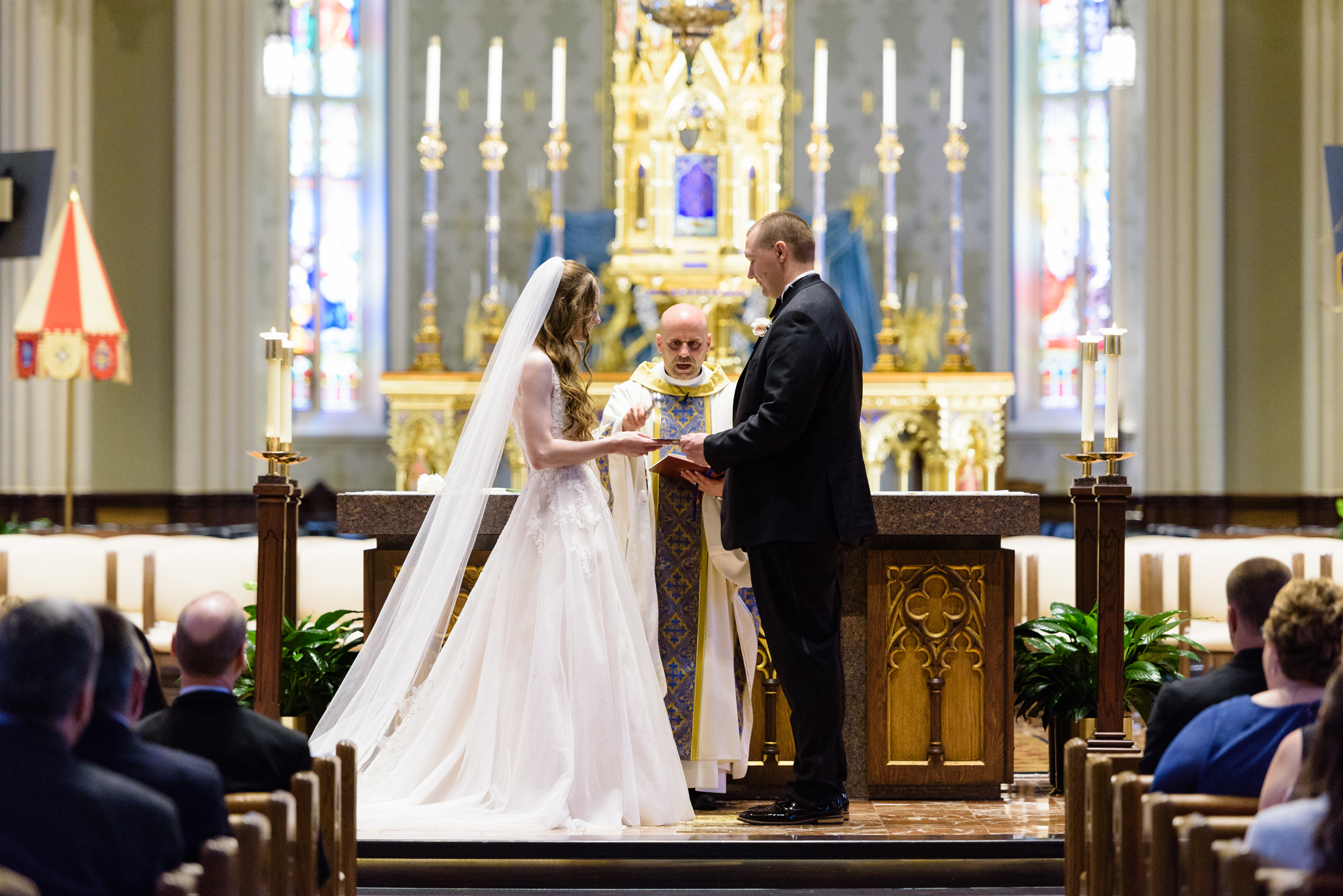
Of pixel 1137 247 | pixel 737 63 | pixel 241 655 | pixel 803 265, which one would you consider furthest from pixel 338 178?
pixel 241 655

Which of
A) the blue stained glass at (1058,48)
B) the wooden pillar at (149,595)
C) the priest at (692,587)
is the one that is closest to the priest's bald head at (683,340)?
the priest at (692,587)

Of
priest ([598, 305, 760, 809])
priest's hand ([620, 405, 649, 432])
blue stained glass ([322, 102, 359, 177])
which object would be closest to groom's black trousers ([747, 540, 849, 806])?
Answer: priest ([598, 305, 760, 809])

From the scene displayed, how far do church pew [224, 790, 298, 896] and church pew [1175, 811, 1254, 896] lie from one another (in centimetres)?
149

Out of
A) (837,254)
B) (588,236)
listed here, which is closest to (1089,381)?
(837,254)

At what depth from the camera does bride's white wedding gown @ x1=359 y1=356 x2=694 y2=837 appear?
4.30 m

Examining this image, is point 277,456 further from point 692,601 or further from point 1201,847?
point 1201,847

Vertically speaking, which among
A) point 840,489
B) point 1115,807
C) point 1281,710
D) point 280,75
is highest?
point 280,75

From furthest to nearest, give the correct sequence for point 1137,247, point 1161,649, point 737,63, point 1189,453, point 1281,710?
point 1137,247 → point 1189,453 → point 737,63 → point 1161,649 → point 1281,710

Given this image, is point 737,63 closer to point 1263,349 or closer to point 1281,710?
point 1263,349

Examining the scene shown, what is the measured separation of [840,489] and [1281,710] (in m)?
1.80

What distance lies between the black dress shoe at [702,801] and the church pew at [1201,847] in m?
2.45

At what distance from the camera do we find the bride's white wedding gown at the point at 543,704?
4.30 metres

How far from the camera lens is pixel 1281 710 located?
2645 millimetres

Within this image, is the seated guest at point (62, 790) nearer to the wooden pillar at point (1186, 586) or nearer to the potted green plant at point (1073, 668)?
the potted green plant at point (1073, 668)
